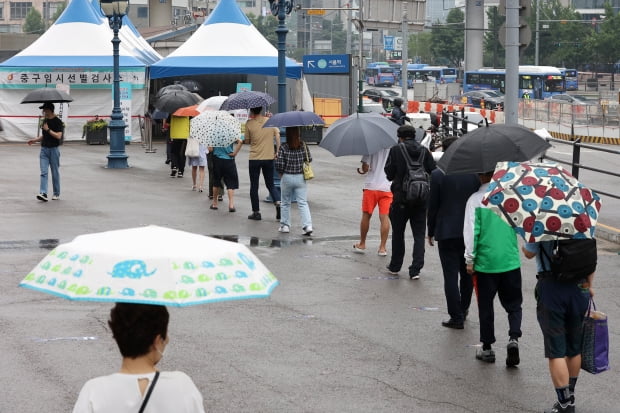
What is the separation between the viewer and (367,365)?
861cm

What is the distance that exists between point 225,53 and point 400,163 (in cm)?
2286

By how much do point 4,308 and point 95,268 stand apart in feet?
23.4

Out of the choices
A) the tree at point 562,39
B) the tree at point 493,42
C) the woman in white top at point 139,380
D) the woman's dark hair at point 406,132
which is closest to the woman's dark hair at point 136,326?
the woman in white top at point 139,380

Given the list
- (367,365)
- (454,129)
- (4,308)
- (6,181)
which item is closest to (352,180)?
(454,129)

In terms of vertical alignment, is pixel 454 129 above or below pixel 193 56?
below

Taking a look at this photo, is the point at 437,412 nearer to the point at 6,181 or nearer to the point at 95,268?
the point at 95,268

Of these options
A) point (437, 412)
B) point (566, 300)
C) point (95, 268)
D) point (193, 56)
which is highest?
point (193, 56)

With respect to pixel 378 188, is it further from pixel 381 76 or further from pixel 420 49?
pixel 420 49

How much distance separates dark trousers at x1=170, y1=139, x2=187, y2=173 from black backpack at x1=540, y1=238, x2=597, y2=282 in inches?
634

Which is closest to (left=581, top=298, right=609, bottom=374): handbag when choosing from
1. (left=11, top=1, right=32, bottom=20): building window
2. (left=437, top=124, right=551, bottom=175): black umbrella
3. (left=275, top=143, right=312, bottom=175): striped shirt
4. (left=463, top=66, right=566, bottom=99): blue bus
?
(left=437, top=124, right=551, bottom=175): black umbrella

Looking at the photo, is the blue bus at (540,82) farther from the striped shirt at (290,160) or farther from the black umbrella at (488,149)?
the black umbrella at (488,149)

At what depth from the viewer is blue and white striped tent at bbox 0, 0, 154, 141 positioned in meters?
34.4

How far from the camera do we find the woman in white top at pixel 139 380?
3.75 metres

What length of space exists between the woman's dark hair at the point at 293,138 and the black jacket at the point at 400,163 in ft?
8.79
